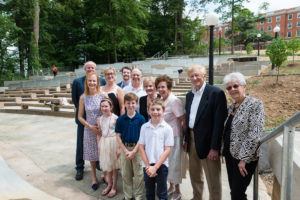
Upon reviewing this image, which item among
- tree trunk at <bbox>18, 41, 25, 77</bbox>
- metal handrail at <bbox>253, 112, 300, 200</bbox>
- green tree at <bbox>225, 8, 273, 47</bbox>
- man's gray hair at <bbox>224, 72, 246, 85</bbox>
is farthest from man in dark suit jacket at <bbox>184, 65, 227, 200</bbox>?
green tree at <bbox>225, 8, 273, 47</bbox>

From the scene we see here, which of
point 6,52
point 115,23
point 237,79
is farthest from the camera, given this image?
point 115,23

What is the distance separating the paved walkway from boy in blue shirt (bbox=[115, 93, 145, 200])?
1.18 feet

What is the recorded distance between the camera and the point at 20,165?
162 inches

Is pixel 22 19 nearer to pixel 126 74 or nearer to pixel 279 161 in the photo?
pixel 126 74

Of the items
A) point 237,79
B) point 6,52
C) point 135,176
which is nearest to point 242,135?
point 237,79

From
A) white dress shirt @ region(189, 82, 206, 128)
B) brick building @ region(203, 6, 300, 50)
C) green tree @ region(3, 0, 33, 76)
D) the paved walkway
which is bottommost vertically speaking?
the paved walkway

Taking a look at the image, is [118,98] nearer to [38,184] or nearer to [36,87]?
[38,184]

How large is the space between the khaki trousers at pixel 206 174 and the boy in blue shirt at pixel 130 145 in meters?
0.73

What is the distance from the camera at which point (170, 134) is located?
8.36ft

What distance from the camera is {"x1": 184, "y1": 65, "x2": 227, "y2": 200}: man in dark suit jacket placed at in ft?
7.80

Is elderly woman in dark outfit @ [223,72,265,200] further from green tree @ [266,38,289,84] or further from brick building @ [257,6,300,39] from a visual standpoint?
brick building @ [257,6,300,39]

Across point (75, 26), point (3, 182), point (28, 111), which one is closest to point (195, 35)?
point (75, 26)

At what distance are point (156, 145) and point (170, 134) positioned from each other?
0.74 feet

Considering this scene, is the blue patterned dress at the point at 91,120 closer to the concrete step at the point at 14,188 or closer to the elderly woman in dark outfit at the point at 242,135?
the concrete step at the point at 14,188
